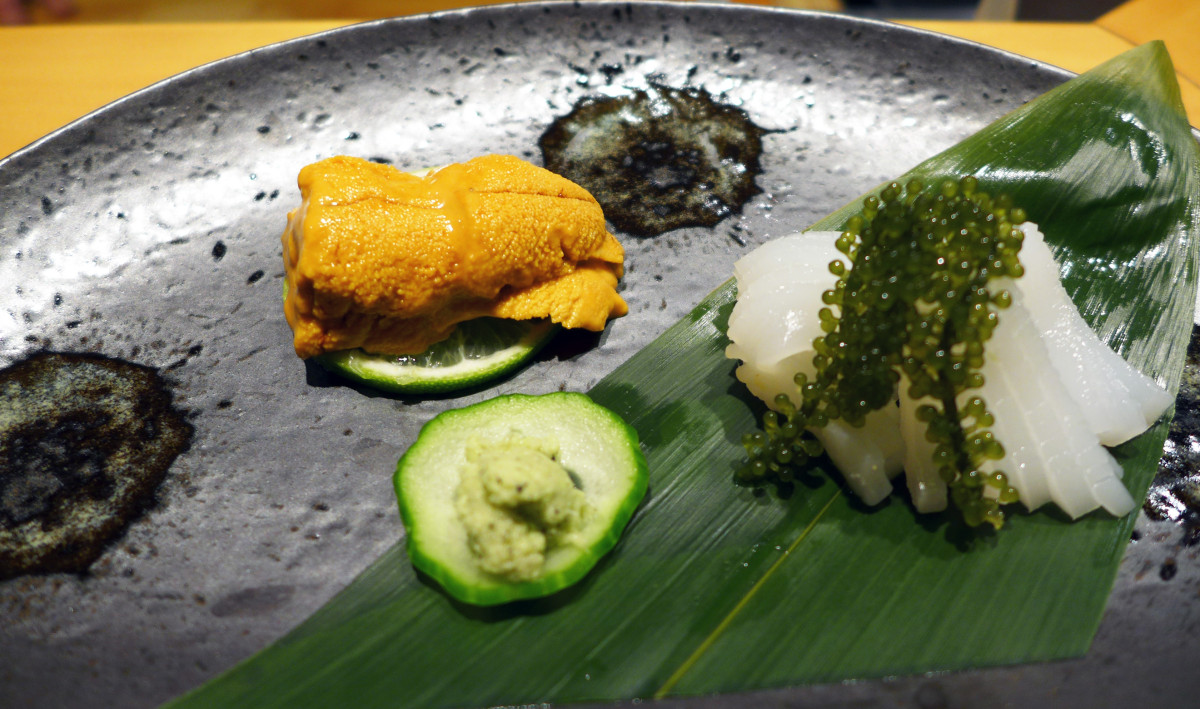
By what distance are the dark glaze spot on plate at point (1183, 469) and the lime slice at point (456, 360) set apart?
1861mm

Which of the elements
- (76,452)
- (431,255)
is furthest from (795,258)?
(76,452)

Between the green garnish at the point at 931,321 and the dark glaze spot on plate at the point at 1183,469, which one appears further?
the dark glaze spot on plate at the point at 1183,469

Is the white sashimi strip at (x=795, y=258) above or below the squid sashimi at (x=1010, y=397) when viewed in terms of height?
above

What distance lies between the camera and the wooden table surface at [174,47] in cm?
363

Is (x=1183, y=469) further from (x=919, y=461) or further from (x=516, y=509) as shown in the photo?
(x=516, y=509)

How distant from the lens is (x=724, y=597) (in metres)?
1.86

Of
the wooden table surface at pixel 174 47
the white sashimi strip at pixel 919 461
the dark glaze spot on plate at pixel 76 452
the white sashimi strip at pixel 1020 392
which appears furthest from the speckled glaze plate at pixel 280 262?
the wooden table surface at pixel 174 47

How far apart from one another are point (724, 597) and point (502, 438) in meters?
0.74

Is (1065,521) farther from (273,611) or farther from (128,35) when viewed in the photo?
(128,35)

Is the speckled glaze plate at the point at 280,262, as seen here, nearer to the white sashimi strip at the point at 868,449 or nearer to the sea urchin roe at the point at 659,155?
the sea urchin roe at the point at 659,155

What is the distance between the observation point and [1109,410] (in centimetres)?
201

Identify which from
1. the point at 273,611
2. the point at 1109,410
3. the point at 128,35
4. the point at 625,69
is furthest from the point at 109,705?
the point at 128,35

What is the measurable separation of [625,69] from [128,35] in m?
2.73

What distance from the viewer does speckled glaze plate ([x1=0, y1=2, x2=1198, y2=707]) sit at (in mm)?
1838
